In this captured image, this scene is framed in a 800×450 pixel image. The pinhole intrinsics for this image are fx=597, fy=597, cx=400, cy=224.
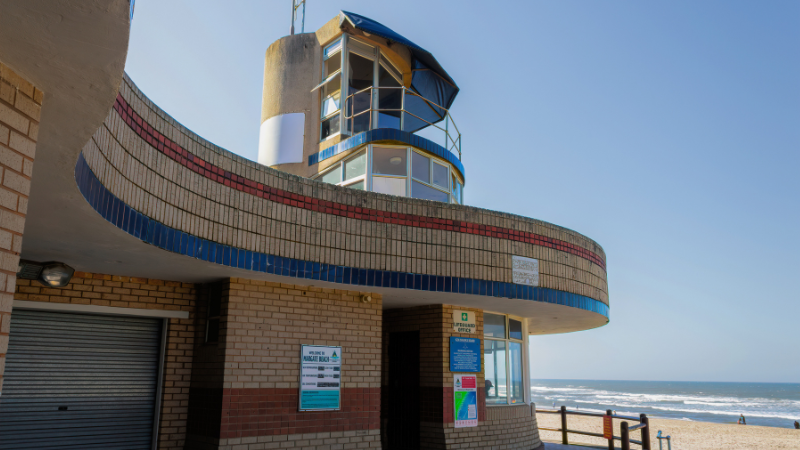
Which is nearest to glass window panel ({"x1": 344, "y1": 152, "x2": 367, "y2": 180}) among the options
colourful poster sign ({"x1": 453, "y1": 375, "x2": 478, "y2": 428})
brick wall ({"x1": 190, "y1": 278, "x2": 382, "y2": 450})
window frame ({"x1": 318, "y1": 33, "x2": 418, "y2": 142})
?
window frame ({"x1": 318, "y1": 33, "x2": 418, "y2": 142})

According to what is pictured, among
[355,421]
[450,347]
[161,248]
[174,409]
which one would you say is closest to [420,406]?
[450,347]

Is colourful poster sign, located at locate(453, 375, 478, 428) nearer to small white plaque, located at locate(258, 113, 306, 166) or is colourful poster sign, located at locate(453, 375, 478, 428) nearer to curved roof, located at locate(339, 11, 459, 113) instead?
small white plaque, located at locate(258, 113, 306, 166)

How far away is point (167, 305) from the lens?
9766mm

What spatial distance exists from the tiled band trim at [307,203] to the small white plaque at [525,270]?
39 centimetres

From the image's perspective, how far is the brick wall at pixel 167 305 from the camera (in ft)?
29.5

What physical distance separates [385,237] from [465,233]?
1724 mm

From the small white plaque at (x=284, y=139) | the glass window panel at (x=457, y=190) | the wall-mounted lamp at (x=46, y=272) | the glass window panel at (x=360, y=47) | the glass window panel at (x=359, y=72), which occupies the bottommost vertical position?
the wall-mounted lamp at (x=46, y=272)

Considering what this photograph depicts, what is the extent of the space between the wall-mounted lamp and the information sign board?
7.12 meters

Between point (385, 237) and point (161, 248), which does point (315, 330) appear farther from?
point (161, 248)

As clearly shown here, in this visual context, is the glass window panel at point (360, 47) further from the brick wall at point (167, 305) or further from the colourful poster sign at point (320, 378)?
the colourful poster sign at point (320, 378)

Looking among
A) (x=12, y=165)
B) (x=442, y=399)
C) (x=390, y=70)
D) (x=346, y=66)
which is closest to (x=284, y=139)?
(x=346, y=66)

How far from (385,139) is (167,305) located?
6.17 meters

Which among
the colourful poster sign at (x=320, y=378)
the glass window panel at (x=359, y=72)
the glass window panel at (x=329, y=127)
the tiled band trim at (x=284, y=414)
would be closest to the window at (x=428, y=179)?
the glass window panel at (x=329, y=127)

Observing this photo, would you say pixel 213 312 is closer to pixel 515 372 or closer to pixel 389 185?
pixel 389 185
